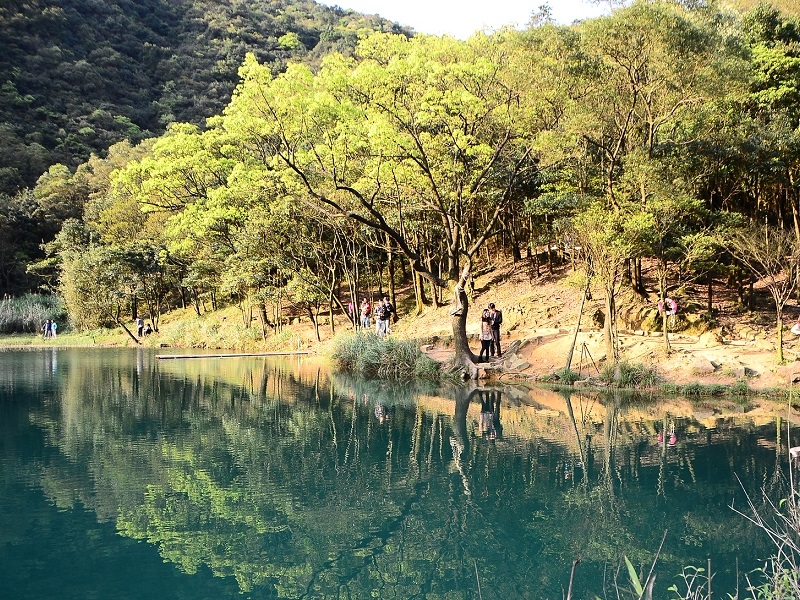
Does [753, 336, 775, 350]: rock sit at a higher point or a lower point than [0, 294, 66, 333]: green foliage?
lower

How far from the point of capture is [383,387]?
18.4 metres

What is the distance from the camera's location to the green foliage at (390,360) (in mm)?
19484

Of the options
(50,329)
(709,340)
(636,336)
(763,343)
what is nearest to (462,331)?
(636,336)

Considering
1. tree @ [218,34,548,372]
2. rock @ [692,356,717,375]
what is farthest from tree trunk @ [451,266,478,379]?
rock @ [692,356,717,375]

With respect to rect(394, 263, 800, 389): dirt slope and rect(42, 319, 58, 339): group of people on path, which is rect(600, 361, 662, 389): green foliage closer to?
rect(394, 263, 800, 389): dirt slope

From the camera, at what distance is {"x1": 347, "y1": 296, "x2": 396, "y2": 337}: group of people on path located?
79.6ft

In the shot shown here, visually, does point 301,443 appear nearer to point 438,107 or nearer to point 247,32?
point 438,107

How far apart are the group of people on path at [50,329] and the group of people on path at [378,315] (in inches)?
693

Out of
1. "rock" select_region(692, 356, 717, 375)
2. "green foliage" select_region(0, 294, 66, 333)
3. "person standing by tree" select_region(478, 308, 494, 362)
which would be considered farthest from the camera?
"green foliage" select_region(0, 294, 66, 333)

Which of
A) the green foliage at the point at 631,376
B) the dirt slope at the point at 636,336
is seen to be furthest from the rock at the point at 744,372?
the green foliage at the point at 631,376

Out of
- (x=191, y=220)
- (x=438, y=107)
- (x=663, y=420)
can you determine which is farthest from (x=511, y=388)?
(x=191, y=220)

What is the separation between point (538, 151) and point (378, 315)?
7.98 metres

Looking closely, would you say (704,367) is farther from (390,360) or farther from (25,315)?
(25,315)

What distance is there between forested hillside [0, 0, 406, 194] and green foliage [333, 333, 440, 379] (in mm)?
44109
